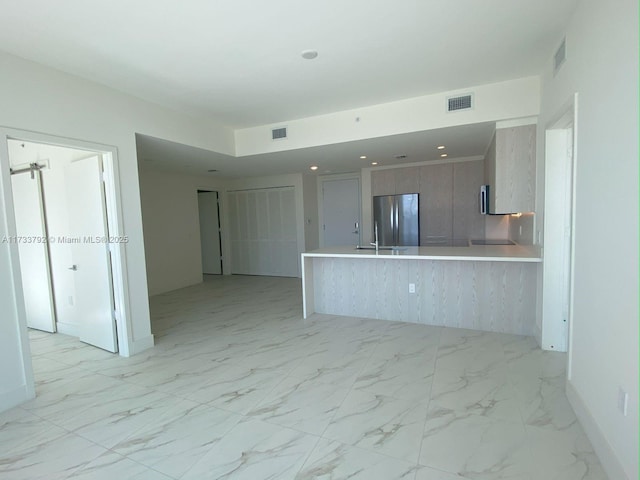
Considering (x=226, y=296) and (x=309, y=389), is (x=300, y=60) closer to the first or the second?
(x=309, y=389)

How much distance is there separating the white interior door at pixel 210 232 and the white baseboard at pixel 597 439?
7.38 m

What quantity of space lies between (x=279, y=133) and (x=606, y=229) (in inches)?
150

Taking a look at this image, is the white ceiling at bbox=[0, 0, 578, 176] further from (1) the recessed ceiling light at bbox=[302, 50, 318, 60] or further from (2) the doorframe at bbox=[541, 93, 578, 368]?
(2) the doorframe at bbox=[541, 93, 578, 368]

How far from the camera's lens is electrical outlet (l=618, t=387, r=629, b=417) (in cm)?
151

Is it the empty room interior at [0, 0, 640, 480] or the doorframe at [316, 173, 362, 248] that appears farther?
the doorframe at [316, 173, 362, 248]

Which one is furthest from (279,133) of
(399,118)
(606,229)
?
(606,229)

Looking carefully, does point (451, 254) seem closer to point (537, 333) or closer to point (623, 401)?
point (537, 333)

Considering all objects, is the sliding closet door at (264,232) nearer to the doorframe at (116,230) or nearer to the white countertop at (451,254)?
the white countertop at (451,254)

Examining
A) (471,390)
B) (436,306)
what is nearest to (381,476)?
(471,390)

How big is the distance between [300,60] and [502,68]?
192 cm

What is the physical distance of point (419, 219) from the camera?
6.30 m

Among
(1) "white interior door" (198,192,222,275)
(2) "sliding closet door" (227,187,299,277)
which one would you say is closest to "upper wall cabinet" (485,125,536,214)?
(2) "sliding closet door" (227,187,299,277)

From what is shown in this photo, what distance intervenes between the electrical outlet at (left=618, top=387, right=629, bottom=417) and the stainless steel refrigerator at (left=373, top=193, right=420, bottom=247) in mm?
4831

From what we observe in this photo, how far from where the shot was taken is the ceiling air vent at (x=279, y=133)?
4.52 m
